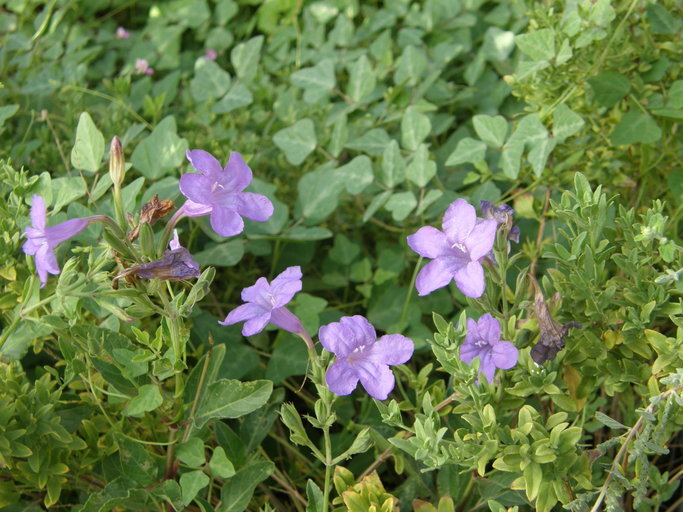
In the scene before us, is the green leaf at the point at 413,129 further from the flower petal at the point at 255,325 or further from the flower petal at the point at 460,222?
the flower petal at the point at 255,325

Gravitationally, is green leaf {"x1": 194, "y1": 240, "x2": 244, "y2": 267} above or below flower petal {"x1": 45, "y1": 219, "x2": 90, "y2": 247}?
below

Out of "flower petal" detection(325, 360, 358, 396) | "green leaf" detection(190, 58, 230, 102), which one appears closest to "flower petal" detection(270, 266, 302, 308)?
"flower petal" detection(325, 360, 358, 396)

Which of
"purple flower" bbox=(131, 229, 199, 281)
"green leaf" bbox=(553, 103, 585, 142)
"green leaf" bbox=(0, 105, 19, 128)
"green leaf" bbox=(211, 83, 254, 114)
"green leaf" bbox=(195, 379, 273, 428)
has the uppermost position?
"purple flower" bbox=(131, 229, 199, 281)

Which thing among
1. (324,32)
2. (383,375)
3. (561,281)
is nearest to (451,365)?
(383,375)

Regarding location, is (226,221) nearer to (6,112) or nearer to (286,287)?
(286,287)

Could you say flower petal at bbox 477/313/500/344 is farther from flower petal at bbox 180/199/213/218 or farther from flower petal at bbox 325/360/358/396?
flower petal at bbox 180/199/213/218
